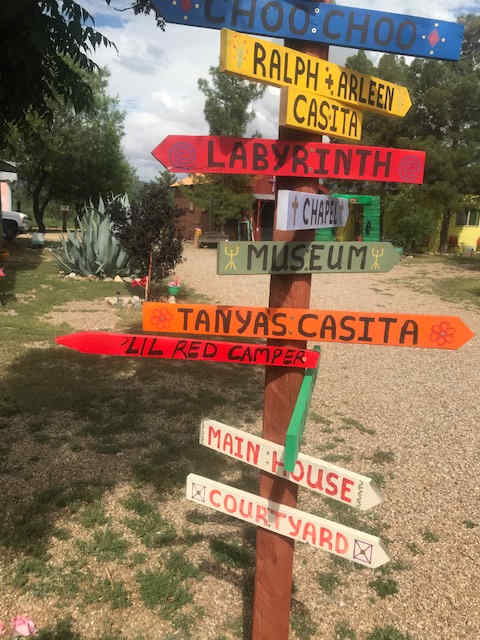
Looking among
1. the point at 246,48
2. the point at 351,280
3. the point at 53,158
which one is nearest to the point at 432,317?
the point at 246,48

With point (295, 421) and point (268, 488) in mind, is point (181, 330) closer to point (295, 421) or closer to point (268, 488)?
point (295, 421)

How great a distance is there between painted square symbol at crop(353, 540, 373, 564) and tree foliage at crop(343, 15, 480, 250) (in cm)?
2261

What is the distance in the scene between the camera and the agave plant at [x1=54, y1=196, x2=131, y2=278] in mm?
12969

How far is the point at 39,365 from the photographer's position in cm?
685

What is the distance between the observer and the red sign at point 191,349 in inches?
86.1

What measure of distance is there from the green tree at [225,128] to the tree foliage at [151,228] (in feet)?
50.6

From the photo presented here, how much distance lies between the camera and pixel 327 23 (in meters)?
2.04

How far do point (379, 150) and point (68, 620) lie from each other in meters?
3.09

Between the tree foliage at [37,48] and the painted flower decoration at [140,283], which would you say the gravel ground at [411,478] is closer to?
the tree foliage at [37,48]

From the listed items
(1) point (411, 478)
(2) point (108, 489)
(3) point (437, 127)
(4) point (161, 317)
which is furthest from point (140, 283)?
(3) point (437, 127)

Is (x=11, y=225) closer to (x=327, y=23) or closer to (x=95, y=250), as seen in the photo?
(x=95, y=250)

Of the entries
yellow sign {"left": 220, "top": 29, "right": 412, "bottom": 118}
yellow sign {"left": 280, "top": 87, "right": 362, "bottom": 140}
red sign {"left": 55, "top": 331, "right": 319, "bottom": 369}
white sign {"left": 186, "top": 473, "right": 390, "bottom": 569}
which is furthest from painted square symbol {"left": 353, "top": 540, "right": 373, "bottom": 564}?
yellow sign {"left": 220, "top": 29, "right": 412, "bottom": 118}

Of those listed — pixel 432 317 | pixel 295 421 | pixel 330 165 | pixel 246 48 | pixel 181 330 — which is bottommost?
pixel 295 421

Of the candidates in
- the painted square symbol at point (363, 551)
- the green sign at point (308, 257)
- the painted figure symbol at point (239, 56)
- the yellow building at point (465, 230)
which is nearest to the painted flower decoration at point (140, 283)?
the green sign at point (308, 257)
